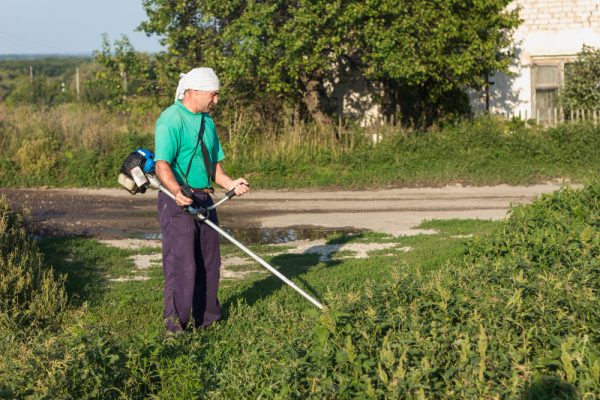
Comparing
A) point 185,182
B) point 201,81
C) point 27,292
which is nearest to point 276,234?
point 27,292

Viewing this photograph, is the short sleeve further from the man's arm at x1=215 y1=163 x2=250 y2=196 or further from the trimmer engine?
the man's arm at x1=215 y1=163 x2=250 y2=196

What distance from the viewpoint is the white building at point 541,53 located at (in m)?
23.2

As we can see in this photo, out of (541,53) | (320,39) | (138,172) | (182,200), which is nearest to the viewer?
(182,200)

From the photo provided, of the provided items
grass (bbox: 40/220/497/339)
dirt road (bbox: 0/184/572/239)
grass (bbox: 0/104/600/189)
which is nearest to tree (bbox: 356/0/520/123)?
grass (bbox: 0/104/600/189)

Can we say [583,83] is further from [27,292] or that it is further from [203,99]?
[27,292]

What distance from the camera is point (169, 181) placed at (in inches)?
292

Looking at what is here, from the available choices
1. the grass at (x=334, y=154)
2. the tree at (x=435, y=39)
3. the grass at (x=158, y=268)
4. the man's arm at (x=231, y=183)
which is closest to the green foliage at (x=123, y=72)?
the grass at (x=334, y=154)

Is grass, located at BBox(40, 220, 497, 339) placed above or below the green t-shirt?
below

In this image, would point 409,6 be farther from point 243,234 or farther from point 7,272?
point 7,272

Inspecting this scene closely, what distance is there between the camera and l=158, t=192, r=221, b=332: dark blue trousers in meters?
7.66

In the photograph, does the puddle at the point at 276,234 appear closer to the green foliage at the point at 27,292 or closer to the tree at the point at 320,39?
the green foliage at the point at 27,292

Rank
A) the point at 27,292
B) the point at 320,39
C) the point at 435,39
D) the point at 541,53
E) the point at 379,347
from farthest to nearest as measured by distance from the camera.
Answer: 1. the point at 541,53
2. the point at 435,39
3. the point at 320,39
4. the point at 27,292
5. the point at 379,347

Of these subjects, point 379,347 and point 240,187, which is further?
point 240,187

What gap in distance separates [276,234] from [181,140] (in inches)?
244
